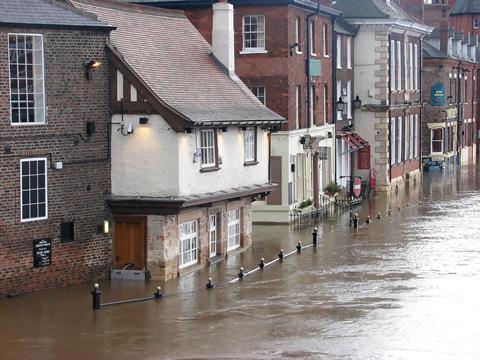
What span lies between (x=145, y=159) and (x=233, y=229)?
6756 millimetres

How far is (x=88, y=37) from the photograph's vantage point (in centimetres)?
3362

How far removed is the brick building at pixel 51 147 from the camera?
31266 millimetres

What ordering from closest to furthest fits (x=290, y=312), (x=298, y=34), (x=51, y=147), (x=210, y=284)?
(x=290, y=312), (x=51, y=147), (x=210, y=284), (x=298, y=34)

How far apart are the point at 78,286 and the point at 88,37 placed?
715cm

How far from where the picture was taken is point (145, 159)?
3434 cm

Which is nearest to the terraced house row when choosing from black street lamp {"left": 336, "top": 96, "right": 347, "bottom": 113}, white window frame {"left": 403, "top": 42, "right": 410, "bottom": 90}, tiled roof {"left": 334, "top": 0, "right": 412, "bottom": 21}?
black street lamp {"left": 336, "top": 96, "right": 347, "bottom": 113}

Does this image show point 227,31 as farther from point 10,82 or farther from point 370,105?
point 370,105

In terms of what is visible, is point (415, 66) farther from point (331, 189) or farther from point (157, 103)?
point (157, 103)

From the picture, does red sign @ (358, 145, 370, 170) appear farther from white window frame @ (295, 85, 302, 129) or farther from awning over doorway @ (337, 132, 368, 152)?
white window frame @ (295, 85, 302, 129)

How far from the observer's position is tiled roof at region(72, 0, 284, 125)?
35.2 m

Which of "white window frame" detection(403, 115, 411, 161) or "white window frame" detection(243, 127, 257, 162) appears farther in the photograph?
"white window frame" detection(403, 115, 411, 161)

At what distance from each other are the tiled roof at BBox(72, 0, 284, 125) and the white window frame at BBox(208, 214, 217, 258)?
3357mm

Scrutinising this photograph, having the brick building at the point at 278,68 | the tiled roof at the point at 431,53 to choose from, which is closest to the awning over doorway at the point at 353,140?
the brick building at the point at 278,68

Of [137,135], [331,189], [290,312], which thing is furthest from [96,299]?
[331,189]
